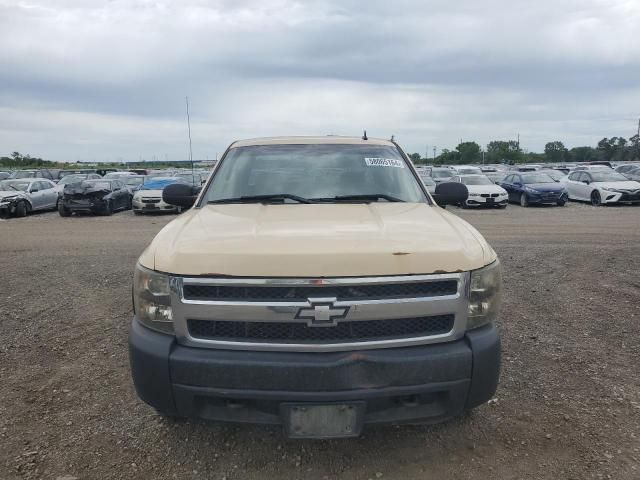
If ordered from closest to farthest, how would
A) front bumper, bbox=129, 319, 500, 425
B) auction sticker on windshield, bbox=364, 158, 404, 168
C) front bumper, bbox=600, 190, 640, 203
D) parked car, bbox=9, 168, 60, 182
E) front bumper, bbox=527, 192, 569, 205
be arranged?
1. front bumper, bbox=129, 319, 500, 425
2. auction sticker on windshield, bbox=364, 158, 404, 168
3. front bumper, bbox=600, 190, 640, 203
4. front bumper, bbox=527, 192, 569, 205
5. parked car, bbox=9, 168, 60, 182

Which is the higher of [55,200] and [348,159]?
[348,159]

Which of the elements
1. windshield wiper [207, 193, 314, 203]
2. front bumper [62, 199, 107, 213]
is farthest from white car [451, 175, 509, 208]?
windshield wiper [207, 193, 314, 203]

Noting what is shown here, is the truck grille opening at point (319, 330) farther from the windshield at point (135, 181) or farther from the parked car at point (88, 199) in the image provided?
the windshield at point (135, 181)

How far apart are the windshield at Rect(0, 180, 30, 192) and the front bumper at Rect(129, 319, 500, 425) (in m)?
20.0

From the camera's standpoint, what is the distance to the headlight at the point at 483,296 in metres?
2.60

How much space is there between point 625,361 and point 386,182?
8.31 ft

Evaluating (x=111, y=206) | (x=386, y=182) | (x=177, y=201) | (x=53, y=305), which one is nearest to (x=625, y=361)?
(x=386, y=182)

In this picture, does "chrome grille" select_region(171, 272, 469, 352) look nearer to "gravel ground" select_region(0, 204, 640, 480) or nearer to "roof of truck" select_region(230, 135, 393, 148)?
"gravel ground" select_region(0, 204, 640, 480)

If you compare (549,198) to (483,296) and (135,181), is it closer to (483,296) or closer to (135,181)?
(483,296)

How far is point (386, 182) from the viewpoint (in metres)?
3.94

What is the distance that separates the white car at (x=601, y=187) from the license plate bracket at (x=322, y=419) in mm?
20458

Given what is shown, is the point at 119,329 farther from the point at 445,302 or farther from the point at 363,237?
the point at 445,302

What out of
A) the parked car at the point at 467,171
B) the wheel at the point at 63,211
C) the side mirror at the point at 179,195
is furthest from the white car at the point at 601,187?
the wheel at the point at 63,211

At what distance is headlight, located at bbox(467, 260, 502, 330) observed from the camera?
2.60 metres
